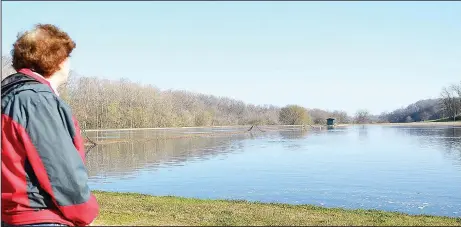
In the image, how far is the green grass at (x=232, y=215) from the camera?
6766mm

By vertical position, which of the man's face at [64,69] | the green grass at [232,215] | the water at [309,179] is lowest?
the water at [309,179]

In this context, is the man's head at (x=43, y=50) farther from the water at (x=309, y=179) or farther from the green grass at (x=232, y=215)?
the water at (x=309, y=179)

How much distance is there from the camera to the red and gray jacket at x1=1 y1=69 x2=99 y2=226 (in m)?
2.36

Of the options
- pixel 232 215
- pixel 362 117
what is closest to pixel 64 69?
pixel 232 215

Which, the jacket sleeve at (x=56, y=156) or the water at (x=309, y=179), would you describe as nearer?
the jacket sleeve at (x=56, y=156)

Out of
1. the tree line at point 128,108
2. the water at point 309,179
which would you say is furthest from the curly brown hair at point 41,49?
the tree line at point 128,108

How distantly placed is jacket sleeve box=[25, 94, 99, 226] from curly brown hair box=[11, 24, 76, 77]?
0.37 m

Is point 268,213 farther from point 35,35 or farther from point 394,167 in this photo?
point 394,167

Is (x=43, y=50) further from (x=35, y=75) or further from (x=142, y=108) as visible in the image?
(x=142, y=108)

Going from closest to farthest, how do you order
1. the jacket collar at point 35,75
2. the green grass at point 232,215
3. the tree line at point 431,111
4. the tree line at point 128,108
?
the jacket collar at point 35,75, the green grass at point 232,215, the tree line at point 128,108, the tree line at point 431,111

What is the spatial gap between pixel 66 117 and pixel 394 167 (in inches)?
664

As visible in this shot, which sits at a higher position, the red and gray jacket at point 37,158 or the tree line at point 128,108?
the tree line at point 128,108

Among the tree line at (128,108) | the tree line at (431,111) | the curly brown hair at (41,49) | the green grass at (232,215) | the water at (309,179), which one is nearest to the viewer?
the curly brown hair at (41,49)

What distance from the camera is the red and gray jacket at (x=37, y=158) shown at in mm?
2361
